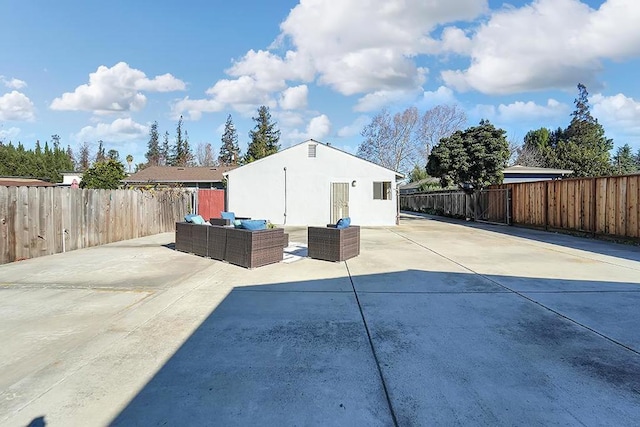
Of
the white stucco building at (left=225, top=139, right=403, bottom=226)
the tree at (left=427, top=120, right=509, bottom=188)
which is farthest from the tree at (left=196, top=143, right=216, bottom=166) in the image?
the tree at (left=427, top=120, right=509, bottom=188)

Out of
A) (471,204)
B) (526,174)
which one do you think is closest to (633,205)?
(471,204)

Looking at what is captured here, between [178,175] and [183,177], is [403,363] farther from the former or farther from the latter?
[178,175]

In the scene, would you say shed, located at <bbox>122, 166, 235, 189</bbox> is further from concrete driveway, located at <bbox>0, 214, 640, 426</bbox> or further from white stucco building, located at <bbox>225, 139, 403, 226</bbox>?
concrete driveway, located at <bbox>0, 214, 640, 426</bbox>

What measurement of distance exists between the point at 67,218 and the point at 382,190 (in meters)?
12.9

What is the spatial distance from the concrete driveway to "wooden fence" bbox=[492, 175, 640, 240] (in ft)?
15.9

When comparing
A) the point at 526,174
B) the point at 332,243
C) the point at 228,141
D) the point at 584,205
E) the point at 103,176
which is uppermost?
the point at 228,141

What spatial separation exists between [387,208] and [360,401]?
602 inches

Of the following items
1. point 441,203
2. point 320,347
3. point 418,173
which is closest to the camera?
point 320,347

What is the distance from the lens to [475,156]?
61.0 feet

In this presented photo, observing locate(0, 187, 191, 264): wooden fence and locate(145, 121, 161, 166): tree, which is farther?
locate(145, 121, 161, 166): tree

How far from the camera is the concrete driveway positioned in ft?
7.45

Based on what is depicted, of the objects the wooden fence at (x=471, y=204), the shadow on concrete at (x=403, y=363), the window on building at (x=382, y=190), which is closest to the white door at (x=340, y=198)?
the window on building at (x=382, y=190)

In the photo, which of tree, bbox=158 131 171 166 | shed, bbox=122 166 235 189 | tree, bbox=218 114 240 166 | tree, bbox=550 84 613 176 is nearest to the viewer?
shed, bbox=122 166 235 189

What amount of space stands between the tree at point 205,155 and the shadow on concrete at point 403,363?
5217 cm
